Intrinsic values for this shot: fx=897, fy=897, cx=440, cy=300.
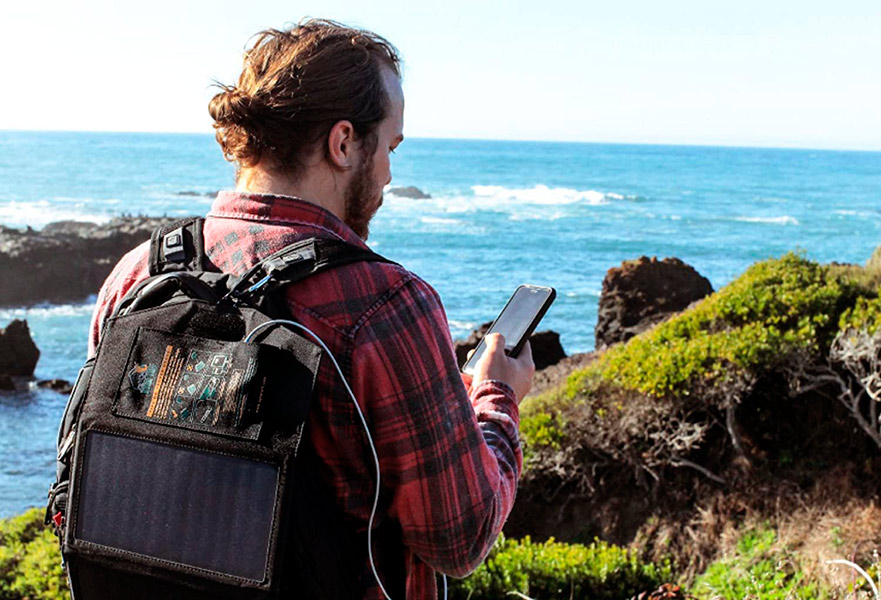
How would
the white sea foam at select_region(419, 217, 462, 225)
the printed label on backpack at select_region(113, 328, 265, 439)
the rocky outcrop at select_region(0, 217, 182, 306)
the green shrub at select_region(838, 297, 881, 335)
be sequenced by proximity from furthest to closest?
1. the white sea foam at select_region(419, 217, 462, 225)
2. the rocky outcrop at select_region(0, 217, 182, 306)
3. the green shrub at select_region(838, 297, 881, 335)
4. the printed label on backpack at select_region(113, 328, 265, 439)

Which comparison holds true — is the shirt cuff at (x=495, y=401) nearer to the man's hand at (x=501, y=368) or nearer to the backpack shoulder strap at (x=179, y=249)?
the man's hand at (x=501, y=368)

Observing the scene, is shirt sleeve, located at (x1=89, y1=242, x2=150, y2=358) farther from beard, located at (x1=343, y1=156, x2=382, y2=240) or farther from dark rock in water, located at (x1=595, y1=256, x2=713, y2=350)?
dark rock in water, located at (x1=595, y1=256, x2=713, y2=350)

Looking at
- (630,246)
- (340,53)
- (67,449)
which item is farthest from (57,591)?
(630,246)

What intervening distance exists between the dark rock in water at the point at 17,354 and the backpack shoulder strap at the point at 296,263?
939 inches

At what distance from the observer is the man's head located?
6.23ft

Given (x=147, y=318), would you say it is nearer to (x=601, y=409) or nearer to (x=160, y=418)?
(x=160, y=418)

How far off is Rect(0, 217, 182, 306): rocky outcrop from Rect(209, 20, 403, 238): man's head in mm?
36629

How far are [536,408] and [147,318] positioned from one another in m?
6.26

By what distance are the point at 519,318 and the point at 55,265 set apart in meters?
37.9

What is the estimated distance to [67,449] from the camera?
202 cm

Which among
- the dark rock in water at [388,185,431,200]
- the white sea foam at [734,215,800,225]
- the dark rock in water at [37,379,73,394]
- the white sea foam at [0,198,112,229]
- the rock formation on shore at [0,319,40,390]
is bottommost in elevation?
the white sea foam at [0,198,112,229]

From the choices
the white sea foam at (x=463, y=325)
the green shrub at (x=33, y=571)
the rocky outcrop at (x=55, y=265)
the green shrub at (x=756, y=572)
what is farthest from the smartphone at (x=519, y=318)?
the rocky outcrop at (x=55, y=265)

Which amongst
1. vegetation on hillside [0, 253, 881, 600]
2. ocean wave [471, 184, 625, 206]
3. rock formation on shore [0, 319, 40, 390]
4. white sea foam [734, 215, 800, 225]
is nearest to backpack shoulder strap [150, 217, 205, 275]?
vegetation on hillside [0, 253, 881, 600]

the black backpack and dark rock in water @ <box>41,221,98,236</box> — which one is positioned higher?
the black backpack
